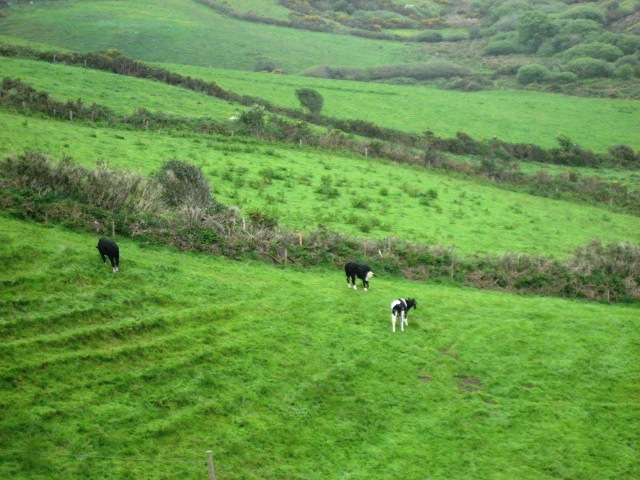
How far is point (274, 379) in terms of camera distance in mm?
21578

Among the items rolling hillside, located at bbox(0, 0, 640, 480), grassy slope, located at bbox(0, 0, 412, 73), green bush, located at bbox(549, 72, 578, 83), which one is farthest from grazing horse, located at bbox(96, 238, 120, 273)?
green bush, located at bbox(549, 72, 578, 83)

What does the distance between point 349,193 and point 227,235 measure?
61.1ft

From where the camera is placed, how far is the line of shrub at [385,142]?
54.9 metres

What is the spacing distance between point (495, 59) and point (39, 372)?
13366cm

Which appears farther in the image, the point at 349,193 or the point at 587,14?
the point at 587,14

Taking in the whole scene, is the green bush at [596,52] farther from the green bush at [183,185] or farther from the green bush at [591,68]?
the green bush at [183,185]

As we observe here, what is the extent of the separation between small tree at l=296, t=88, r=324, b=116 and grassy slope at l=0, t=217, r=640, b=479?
51401 millimetres

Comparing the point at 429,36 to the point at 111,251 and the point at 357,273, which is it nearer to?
the point at 357,273

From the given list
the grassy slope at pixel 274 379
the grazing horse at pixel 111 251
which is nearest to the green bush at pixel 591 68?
the grassy slope at pixel 274 379

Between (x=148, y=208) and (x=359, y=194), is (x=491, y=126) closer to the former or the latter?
(x=359, y=194)

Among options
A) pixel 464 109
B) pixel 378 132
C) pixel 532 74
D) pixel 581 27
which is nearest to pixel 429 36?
pixel 581 27

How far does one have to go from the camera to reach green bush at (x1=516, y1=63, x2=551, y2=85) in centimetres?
11631

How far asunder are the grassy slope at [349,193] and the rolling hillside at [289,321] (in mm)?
274

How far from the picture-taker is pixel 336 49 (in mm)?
131000
